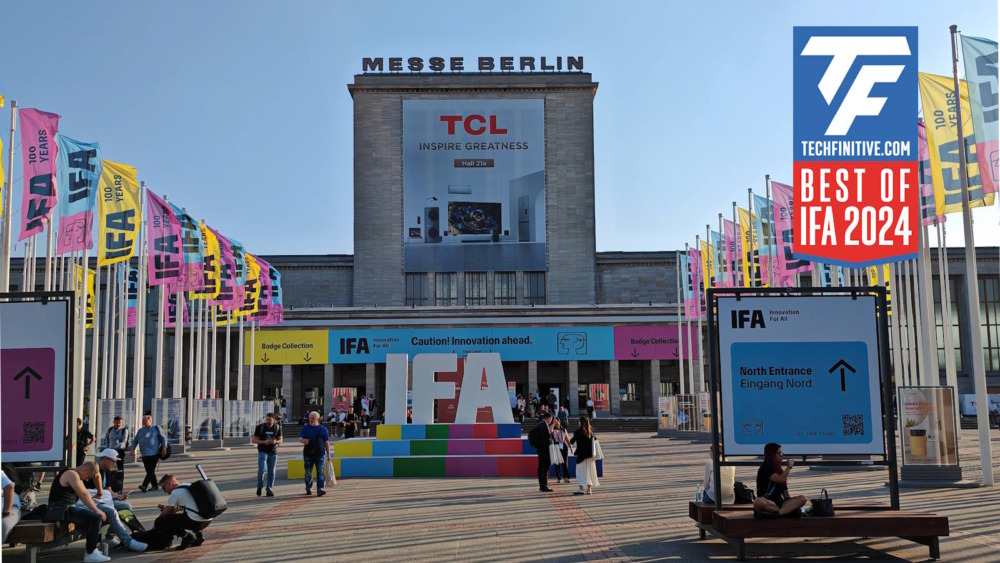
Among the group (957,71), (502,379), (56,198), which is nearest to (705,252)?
(502,379)

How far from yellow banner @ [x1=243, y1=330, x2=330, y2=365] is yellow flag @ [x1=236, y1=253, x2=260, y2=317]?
15.0 metres

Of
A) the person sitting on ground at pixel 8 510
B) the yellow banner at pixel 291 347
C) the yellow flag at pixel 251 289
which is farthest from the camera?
the yellow banner at pixel 291 347

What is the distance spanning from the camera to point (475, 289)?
247 ft

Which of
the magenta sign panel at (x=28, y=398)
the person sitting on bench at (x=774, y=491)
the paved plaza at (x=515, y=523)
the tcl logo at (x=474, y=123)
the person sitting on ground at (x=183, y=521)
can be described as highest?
the tcl logo at (x=474, y=123)

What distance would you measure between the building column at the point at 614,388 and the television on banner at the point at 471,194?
1470 centimetres

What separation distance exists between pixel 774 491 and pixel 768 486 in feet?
0.45

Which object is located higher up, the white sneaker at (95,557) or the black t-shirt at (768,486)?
the black t-shirt at (768,486)

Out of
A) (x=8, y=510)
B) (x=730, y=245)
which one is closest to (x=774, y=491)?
(x=8, y=510)

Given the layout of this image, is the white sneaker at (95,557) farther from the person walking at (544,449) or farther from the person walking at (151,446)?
the person walking at (544,449)

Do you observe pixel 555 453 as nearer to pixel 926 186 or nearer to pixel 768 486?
pixel 768 486

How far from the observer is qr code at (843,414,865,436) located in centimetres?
1326

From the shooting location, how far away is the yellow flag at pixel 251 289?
1849 inches

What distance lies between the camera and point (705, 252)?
4594 cm

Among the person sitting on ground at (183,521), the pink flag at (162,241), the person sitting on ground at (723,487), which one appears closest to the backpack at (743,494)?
the person sitting on ground at (723,487)
